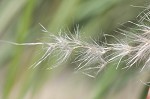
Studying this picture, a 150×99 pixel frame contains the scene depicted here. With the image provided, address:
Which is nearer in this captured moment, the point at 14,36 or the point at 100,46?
the point at 100,46

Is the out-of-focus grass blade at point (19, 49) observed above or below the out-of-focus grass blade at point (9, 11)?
below

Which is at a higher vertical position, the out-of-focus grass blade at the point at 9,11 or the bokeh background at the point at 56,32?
the out-of-focus grass blade at the point at 9,11

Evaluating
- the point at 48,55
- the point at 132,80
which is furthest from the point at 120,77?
the point at 48,55

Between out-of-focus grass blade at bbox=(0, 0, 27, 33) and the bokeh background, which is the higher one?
out-of-focus grass blade at bbox=(0, 0, 27, 33)

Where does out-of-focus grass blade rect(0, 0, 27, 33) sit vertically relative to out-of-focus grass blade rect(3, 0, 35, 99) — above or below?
above

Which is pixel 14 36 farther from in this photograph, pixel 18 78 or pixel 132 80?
pixel 132 80

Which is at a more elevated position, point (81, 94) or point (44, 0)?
point (44, 0)

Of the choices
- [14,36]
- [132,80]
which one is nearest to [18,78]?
[14,36]
